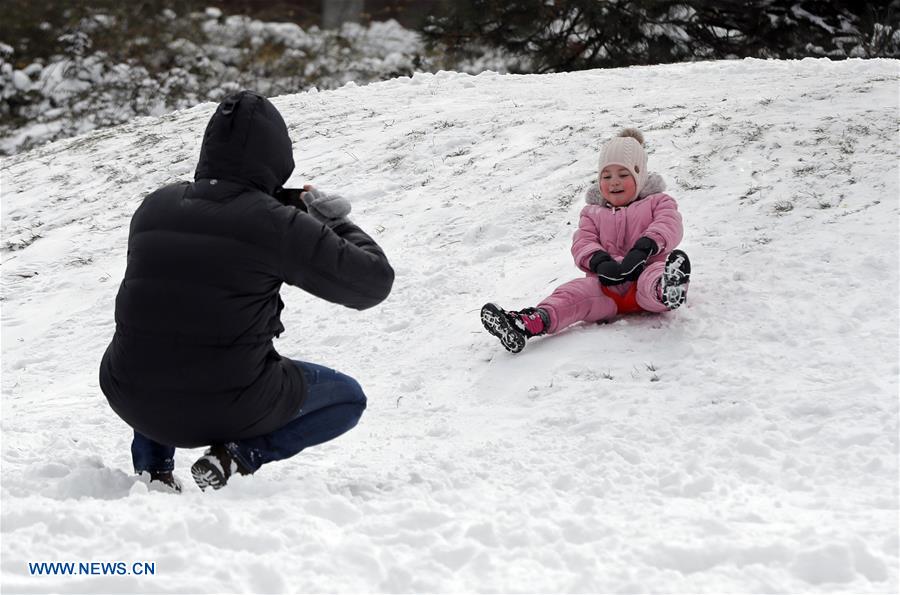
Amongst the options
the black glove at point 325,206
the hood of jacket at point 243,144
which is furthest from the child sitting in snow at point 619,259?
the hood of jacket at point 243,144

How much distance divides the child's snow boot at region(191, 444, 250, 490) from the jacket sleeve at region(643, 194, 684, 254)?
255cm

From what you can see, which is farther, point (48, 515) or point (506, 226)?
point (506, 226)

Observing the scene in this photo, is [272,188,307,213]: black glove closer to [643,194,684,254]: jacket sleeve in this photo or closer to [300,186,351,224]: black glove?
[300,186,351,224]: black glove

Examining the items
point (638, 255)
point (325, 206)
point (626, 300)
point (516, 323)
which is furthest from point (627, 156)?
point (325, 206)

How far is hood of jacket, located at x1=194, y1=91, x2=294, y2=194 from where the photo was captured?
11.2 feet

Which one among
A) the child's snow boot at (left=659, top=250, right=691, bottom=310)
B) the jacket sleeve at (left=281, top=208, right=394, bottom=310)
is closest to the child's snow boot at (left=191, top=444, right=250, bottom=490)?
the jacket sleeve at (left=281, top=208, right=394, bottom=310)

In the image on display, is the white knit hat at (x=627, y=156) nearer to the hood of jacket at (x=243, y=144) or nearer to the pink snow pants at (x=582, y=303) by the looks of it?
the pink snow pants at (x=582, y=303)

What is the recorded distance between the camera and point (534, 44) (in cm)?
1529

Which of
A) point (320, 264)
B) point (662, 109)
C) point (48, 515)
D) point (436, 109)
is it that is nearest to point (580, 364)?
point (320, 264)

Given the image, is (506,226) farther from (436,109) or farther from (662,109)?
(436,109)

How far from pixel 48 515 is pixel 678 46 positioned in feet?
43.9

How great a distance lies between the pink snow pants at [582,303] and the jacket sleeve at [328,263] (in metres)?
1.76

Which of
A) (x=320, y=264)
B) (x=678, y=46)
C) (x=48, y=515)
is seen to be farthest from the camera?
(x=678, y=46)

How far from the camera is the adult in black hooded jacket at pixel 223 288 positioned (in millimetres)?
3334
